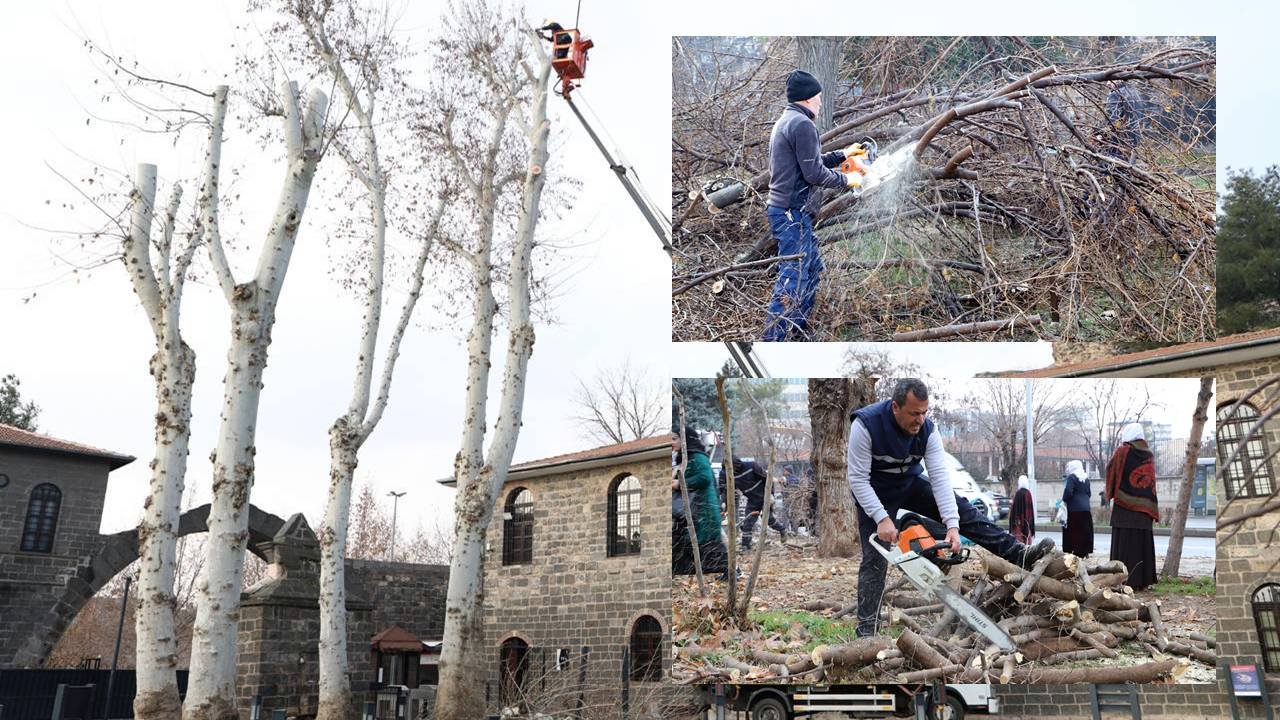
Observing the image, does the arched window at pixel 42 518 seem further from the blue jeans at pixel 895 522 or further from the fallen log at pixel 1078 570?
the fallen log at pixel 1078 570

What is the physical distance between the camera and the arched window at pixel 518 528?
66.4ft

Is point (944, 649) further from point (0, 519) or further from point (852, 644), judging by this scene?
point (0, 519)

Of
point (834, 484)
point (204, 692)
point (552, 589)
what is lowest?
point (204, 692)

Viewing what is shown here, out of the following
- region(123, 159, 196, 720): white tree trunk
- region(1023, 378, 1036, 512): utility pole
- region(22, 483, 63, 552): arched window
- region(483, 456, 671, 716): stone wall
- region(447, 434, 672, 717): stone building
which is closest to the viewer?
region(123, 159, 196, 720): white tree trunk

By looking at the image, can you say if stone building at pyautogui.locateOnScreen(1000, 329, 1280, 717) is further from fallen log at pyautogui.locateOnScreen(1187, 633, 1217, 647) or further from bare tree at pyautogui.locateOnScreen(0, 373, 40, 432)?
bare tree at pyautogui.locateOnScreen(0, 373, 40, 432)

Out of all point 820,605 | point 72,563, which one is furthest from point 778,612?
point 72,563

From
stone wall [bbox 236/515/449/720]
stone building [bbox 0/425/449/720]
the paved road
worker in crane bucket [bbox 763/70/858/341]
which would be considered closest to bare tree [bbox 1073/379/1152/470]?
the paved road

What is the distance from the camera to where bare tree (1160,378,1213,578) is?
13.1 meters

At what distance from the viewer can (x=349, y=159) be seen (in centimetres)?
1338

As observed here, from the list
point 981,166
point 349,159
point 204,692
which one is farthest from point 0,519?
point 981,166

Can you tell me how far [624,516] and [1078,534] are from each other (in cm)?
798

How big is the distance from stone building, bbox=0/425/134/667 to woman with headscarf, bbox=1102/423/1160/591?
18553mm

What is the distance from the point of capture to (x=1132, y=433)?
542 inches

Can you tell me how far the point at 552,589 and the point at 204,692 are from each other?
11.5 m
